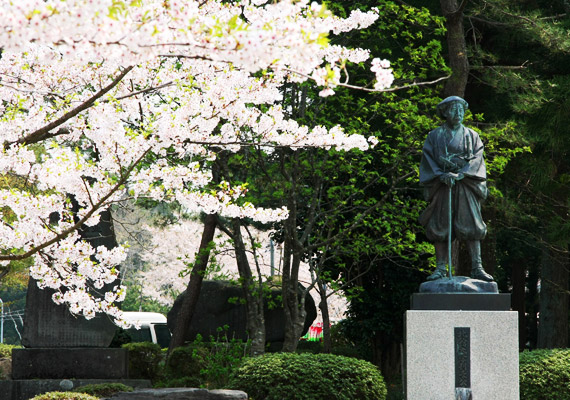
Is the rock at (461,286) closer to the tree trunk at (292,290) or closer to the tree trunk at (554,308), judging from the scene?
the tree trunk at (292,290)

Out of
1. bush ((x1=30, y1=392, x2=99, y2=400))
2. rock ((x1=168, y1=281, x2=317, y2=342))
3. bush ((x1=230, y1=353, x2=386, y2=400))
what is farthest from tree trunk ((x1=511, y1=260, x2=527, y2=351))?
bush ((x1=30, y1=392, x2=99, y2=400))

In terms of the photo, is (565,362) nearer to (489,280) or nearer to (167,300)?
(489,280)

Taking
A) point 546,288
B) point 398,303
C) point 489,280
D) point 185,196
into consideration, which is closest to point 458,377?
point 489,280

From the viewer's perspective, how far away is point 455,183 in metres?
7.34

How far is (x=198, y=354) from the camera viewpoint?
1182 centimetres

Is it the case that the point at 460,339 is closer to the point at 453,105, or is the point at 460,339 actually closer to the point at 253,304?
the point at 453,105

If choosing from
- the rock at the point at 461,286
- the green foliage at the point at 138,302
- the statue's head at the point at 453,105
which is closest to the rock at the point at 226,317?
the rock at the point at 461,286

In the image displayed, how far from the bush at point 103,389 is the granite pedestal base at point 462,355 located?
3.97 metres

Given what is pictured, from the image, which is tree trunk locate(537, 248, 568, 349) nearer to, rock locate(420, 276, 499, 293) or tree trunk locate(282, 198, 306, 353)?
tree trunk locate(282, 198, 306, 353)

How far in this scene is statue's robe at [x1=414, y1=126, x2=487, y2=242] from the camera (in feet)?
23.8

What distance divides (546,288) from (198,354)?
7.80 meters

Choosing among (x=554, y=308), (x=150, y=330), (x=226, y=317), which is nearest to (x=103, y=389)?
(x=226, y=317)

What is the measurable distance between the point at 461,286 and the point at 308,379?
289 cm

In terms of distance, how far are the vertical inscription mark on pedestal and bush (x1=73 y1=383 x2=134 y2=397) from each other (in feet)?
14.1
